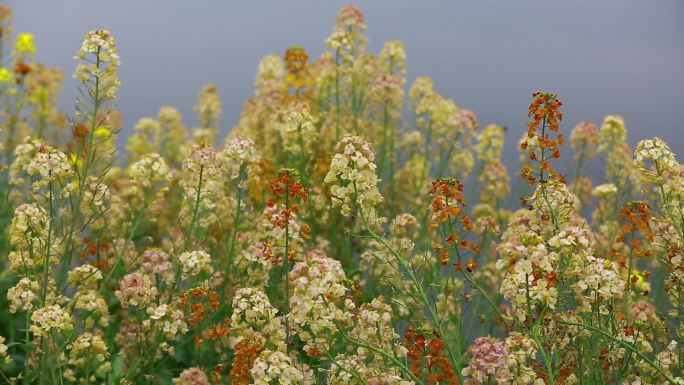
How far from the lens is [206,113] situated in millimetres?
9125

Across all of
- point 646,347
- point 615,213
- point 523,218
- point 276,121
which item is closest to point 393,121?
point 276,121

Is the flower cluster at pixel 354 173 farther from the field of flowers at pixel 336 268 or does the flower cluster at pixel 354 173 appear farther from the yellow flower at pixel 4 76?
the yellow flower at pixel 4 76

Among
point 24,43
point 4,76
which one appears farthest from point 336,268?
point 24,43

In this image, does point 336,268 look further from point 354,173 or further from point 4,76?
point 4,76

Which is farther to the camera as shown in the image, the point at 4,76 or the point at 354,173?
the point at 4,76

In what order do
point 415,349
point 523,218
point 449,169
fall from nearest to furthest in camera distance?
point 415,349
point 523,218
point 449,169

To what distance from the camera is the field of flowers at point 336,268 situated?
2.95m

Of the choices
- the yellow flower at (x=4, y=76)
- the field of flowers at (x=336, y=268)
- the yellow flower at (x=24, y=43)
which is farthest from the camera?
the yellow flower at (x=24, y=43)

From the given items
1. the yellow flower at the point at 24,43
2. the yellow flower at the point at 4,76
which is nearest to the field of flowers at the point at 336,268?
the yellow flower at the point at 4,76

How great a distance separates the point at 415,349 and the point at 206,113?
6.45 m

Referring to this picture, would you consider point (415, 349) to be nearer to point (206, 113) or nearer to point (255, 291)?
point (255, 291)

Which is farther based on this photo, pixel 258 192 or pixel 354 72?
pixel 354 72

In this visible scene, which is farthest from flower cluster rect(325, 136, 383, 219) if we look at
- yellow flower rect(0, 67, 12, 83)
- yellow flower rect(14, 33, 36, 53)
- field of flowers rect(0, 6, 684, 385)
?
yellow flower rect(14, 33, 36, 53)

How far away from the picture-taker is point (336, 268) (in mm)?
2814
